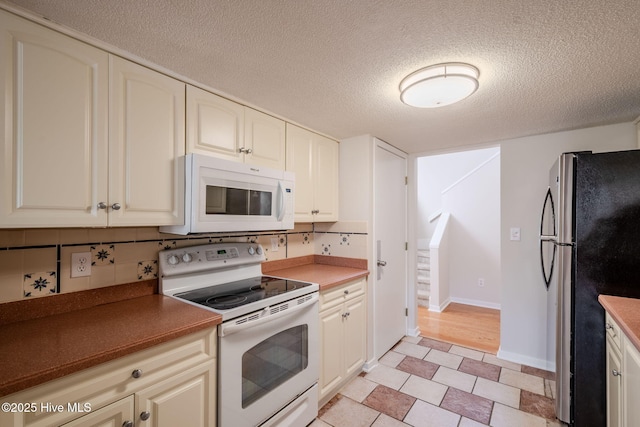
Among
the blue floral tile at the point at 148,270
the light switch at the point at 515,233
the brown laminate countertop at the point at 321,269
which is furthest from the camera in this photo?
the light switch at the point at 515,233

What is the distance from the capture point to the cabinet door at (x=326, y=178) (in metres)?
2.45

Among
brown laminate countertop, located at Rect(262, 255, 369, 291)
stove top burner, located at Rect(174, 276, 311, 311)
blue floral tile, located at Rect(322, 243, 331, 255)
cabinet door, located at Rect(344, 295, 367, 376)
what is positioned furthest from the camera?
blue floral tile, located at Rect(322, 243, 331, 255)

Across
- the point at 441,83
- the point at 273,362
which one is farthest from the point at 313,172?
the point at 273,362

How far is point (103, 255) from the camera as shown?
1.50m

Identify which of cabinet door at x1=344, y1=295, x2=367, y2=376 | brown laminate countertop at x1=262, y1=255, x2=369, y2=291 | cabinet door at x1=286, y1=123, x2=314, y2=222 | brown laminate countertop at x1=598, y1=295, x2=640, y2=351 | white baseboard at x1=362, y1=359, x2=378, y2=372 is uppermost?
cabinet door at x1=286, y1=123, x2=314, y2=222

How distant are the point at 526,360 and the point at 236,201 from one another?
2.89 metres

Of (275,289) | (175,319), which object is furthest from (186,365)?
(275,289)

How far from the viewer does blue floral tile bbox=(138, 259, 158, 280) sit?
1630 mm

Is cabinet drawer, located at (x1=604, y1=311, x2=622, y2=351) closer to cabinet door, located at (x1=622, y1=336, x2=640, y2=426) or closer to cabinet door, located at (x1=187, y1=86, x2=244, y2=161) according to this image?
cabinet door, located at (x1=622, y1=336, x2=640, y2=426)

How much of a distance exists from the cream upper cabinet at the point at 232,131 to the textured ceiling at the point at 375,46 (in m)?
0.09

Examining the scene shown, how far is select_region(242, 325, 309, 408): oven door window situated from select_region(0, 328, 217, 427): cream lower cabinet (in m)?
0.19

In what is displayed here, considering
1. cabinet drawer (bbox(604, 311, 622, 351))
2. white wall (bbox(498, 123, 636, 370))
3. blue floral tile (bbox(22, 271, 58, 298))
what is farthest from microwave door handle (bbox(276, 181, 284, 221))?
white wall (bbox(498, 123, 636, 370))

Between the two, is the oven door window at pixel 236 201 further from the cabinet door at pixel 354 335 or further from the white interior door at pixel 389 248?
the white interior door at pixel 389 248

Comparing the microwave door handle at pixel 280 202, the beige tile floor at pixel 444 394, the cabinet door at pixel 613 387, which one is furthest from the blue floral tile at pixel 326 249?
the cabinet door at pixel 613 387
